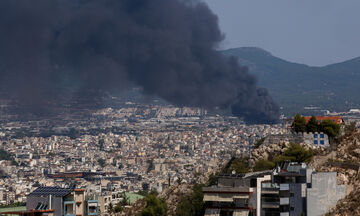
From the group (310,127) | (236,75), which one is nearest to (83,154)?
(236,75)

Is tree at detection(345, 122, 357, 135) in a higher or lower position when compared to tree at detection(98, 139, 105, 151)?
lower

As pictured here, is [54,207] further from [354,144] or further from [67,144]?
[67,144]

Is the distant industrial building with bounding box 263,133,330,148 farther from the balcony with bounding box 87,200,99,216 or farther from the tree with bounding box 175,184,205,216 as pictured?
the balcony with bounding box 87,200,99,216

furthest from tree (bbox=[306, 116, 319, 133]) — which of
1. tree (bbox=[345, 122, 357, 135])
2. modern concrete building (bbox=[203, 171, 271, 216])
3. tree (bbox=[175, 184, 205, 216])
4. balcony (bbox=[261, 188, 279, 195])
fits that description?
balcony (bbox=[261, 188, 279, 195])

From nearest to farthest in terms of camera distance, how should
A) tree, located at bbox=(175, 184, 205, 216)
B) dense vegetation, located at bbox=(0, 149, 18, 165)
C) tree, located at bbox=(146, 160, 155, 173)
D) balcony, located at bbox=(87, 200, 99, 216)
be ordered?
tree, located at bbox=(175, 184, 205, 216) < balcony, located at bbox=(87, 200, 99, 216) < tree, located at bbox=(146, 160, 155, 173) < dense vegetation, located at bbox=(0, 149, 18, 165)

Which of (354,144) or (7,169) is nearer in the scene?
(354,144)

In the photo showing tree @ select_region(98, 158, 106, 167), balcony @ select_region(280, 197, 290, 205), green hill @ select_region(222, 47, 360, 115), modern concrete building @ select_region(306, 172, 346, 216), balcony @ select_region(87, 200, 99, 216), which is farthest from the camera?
green hill @ select_region(222, 47, 360, 115)

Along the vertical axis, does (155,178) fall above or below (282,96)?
below
